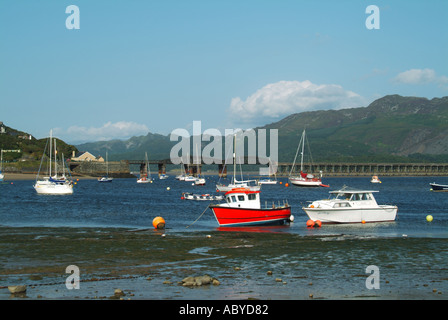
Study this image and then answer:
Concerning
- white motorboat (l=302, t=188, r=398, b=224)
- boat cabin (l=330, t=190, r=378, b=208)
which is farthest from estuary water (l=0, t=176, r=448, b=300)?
boat cabin (l=330, t=190, r=378, b=208)

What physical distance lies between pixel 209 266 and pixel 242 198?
2036 centimetres

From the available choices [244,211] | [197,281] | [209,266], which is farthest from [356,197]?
[197,281]

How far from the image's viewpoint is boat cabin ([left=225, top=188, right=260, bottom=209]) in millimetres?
48703

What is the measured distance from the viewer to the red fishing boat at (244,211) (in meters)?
47.7

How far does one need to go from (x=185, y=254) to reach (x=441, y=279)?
14.4 metres

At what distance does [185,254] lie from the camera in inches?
1293

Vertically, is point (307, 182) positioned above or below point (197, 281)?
below

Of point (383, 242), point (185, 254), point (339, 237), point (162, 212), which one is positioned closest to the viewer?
point (185, 254)

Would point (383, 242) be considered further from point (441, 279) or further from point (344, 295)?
point (344, 295)

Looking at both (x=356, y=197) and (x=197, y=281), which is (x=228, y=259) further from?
(x=356, y=197)

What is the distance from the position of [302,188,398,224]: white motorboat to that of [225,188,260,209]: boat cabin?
4978 mm

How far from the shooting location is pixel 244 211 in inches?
1885

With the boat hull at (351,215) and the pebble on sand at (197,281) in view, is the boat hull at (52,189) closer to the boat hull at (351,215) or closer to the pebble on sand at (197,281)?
the boat hull at (351,215)
